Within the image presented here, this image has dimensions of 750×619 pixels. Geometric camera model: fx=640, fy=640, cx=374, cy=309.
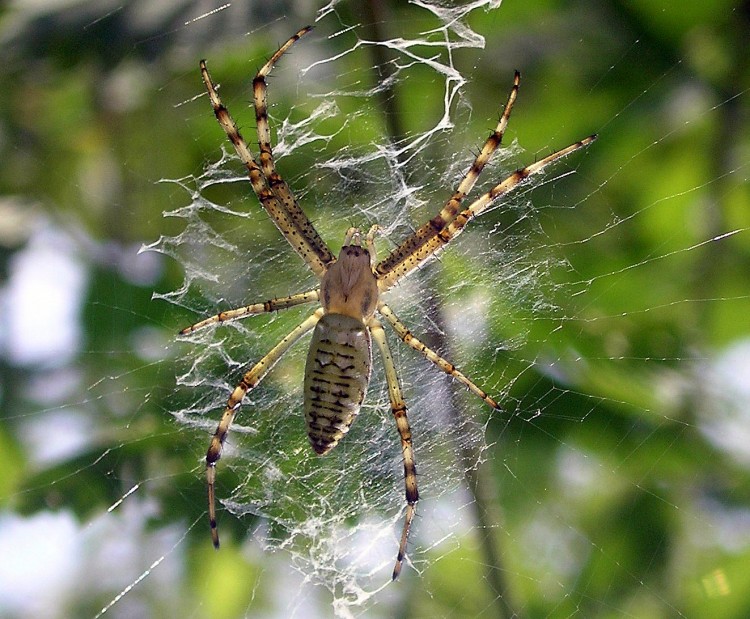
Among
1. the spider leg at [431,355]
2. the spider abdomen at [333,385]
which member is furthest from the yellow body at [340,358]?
the spider leg at [431,355]

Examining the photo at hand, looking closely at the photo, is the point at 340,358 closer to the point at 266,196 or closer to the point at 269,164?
the point at 266,196

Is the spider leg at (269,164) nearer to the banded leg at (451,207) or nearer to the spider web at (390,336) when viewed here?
the spider web at (390,336)

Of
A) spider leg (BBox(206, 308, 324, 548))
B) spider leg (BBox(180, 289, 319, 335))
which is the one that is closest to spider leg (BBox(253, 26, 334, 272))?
spider leg (BBox(180, 289, 319, 335))

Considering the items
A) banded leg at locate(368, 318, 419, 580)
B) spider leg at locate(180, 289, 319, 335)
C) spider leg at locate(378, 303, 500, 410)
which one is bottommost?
banded leg at locate(368, 318, 419, 580)

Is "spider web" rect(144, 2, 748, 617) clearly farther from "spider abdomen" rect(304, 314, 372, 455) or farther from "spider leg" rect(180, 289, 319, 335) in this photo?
"spider abdomen" rect(304, 314, 372, 455)

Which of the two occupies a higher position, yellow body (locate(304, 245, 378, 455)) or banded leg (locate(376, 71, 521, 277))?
banded leg (locate(376, 71, 521, 277))

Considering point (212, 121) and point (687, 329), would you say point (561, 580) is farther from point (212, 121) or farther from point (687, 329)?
point (212, 121)

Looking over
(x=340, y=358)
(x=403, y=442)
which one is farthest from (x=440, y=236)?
(x=403, y=442)
